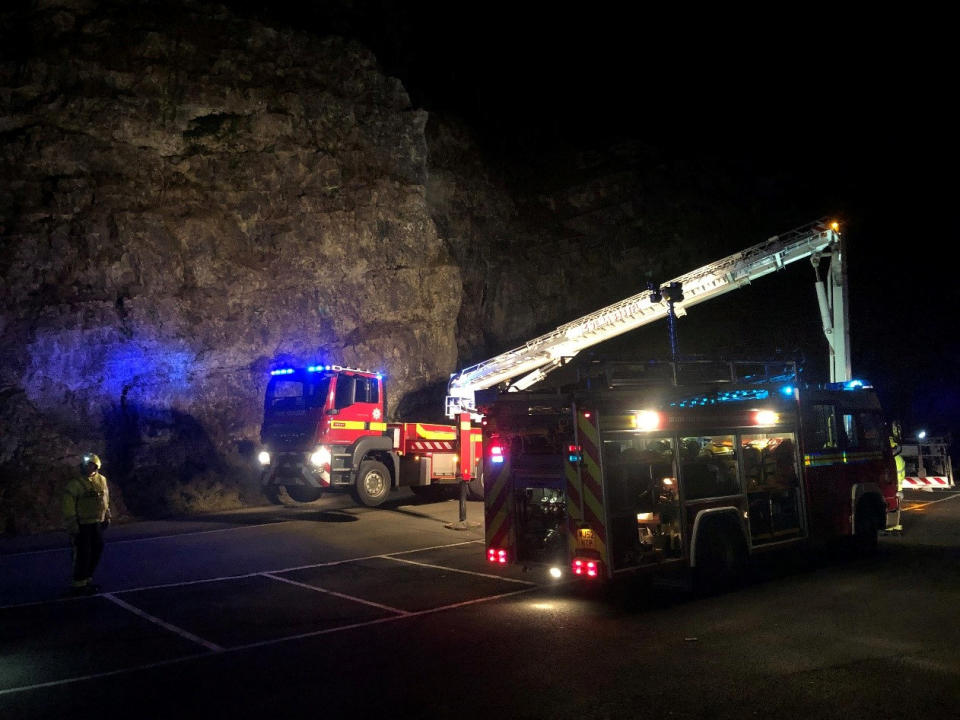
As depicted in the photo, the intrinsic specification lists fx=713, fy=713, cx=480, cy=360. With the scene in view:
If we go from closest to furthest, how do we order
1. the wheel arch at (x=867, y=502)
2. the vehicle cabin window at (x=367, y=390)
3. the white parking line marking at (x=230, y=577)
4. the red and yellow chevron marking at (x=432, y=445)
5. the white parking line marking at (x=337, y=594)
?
1. the white parking line marking at (x=337, y=594)
2. the white parking line marking at (x=230, y=577)
3. the wheel arch at (x=867, y=502)
4. the vehicle cabin window at (x=367, y=390)
5. the red and yellow chevron marking at (x=432, y=445)

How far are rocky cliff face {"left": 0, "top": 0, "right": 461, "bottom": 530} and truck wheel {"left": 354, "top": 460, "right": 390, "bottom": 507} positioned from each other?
323cm

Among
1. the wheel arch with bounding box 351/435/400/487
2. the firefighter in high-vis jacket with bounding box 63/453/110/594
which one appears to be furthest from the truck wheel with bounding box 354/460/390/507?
the firefighter in high-vis jacket with bounding box 63/453/110/594

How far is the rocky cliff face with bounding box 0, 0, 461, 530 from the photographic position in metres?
18.1

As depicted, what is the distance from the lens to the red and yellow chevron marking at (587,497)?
723 centimetres

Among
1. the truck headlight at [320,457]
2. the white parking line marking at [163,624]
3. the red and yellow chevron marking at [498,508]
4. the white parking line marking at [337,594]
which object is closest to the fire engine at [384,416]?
the truck headlight at [320,457]

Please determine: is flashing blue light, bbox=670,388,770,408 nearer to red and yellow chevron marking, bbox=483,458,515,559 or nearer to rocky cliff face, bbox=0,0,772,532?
red and yellow chevron marking, bbox=483,458,515,559

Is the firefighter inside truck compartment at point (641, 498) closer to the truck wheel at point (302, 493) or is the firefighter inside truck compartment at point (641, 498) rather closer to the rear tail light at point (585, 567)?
the rear tail light at point (585, 567)

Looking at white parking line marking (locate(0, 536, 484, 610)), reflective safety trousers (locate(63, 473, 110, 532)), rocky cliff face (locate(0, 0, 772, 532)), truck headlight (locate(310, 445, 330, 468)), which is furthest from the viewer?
rocky cliff face (locate(0, 0, 772, 532))

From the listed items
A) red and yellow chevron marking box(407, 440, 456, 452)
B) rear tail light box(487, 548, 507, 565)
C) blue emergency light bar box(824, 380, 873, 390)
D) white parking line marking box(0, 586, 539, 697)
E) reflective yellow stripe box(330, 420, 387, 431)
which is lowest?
white parking line marking box(0, 586, 539, 697)

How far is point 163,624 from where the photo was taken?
740 centimetres

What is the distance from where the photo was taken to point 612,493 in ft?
24.2

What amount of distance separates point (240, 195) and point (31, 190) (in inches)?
213

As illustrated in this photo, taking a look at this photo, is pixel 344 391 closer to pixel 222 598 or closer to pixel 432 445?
pixel 432 445

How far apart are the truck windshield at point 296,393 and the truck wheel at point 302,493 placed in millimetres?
2269
